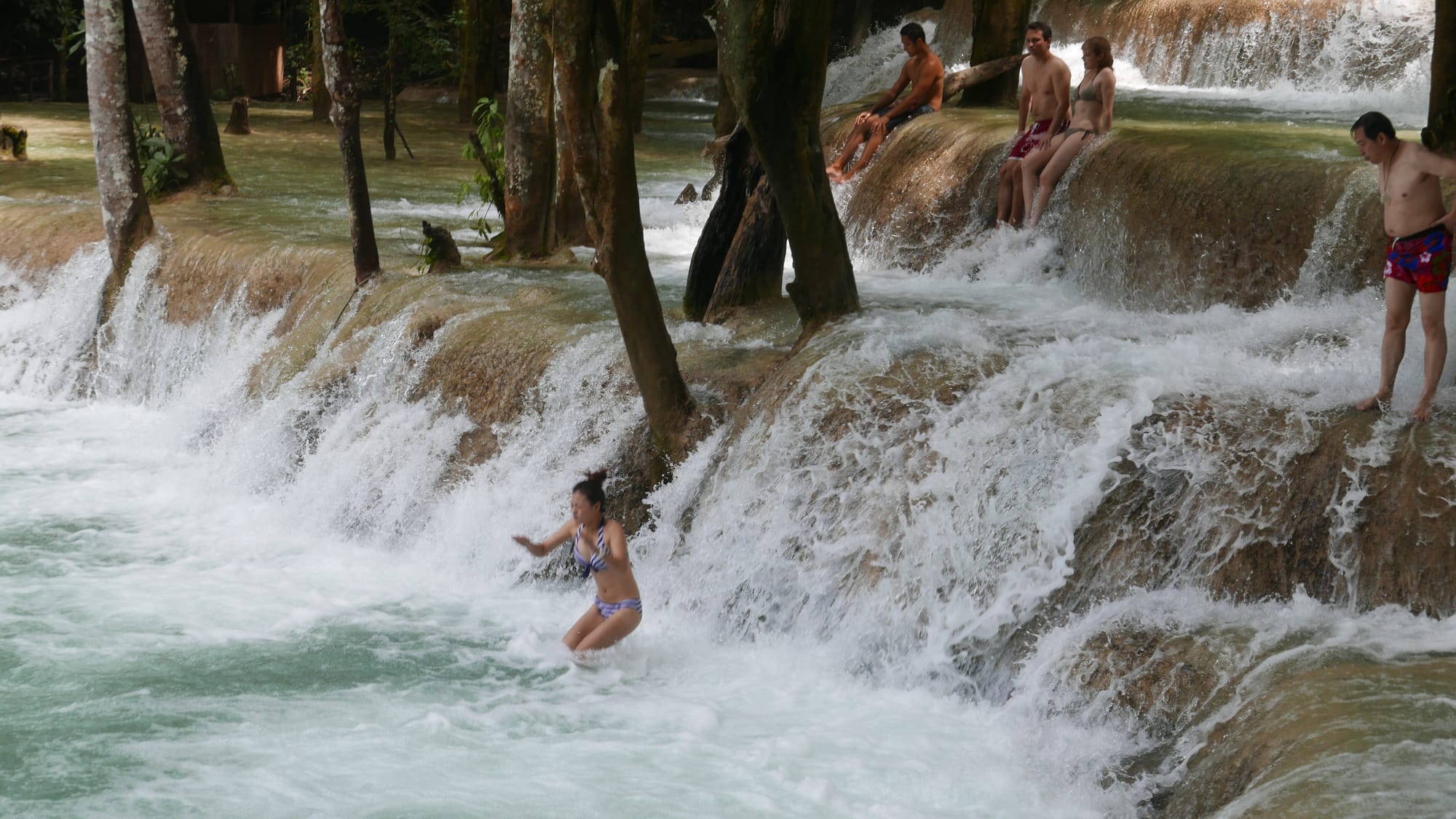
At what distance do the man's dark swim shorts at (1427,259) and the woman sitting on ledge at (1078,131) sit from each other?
468 cm

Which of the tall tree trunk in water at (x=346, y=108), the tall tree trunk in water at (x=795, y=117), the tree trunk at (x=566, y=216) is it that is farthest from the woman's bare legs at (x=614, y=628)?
the tree trunk at (x=566, y=216)

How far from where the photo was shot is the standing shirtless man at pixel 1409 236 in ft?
20.9

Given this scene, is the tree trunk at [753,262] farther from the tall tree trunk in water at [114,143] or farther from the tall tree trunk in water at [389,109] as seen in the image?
the tall tree trunk in water at [389,109]

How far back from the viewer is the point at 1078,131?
435 inches

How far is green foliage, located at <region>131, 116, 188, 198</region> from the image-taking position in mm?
14875

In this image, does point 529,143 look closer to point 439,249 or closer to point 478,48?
point 439,249

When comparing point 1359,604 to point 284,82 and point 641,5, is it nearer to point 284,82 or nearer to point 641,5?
point 641,5

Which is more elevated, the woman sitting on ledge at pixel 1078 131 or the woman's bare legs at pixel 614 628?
the woman sitting on ledge at pixel 1078 131

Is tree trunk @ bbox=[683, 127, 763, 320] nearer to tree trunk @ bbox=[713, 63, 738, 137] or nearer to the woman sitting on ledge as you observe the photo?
the woman sitting on ledge

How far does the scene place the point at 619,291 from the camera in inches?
314

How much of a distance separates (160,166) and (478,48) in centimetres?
733

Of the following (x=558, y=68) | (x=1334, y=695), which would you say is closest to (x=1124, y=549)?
(x=1334, y=695)

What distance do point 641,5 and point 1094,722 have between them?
43.7 feet

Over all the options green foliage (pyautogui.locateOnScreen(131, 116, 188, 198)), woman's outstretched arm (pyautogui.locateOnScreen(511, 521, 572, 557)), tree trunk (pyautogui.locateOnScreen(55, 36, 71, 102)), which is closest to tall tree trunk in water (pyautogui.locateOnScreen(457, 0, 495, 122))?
green foliage (pyautogui.locateOnScreen(131, 116, 188, 198))
